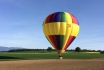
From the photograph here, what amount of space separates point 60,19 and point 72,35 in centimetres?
415

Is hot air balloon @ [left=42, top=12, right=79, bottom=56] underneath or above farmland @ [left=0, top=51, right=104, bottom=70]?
above

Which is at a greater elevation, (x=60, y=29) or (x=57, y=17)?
(x=57, y=17)

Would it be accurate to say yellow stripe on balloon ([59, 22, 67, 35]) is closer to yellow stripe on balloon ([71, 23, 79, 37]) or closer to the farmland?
yellow stripe on balloon ([71, 23, 79, 37])

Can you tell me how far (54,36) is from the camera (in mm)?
37531

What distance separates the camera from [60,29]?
37.3 metres

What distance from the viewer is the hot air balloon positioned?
122ft

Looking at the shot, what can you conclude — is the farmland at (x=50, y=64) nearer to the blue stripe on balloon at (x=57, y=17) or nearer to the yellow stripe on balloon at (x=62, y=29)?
the yellow stripe on balloon at (x=62, y=29)

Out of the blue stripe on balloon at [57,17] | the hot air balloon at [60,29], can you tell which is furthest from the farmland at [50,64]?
the blue stripe on balloon at [57,17]

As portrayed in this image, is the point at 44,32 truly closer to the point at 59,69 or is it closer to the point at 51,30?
the point at 51,30

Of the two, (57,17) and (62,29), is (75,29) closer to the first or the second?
(62,29)

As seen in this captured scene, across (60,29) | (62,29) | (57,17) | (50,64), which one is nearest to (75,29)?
(62,29)

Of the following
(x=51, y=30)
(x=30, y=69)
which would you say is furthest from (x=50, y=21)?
(x=30, y=69)

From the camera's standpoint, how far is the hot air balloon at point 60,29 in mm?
37312

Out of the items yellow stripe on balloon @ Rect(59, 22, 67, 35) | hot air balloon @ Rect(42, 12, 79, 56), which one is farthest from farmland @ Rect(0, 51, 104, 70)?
yellow stripe on balloon @ Rect(59, 22, 67, 35)
